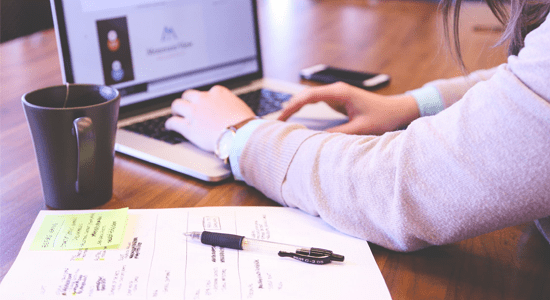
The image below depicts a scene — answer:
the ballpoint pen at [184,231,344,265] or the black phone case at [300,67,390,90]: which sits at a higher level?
the black phone case at [300,67,390,90]

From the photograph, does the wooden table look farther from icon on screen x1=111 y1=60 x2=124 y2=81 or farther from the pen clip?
icon on screen x1=111 y1=60 x2=124 y2=81

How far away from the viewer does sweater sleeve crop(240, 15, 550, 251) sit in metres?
0.44

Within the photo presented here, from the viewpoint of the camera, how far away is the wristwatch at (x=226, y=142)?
669 mm

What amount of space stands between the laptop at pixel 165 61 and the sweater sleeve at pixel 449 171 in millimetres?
176

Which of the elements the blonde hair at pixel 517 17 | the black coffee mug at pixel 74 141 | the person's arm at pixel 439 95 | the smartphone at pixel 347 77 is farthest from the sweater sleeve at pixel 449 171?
the smartphone at pixel 347 77

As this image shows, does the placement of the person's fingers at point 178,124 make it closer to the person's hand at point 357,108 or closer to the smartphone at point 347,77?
the person's hand at point 357,108

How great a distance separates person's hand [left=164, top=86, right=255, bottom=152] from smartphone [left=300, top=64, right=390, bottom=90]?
39 cm

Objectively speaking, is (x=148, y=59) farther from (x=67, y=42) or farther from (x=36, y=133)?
(x=36, y=133)

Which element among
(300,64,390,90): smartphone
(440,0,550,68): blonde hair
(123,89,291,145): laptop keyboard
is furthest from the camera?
(300,64,390,90): smartphone

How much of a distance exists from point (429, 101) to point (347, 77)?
303 mm

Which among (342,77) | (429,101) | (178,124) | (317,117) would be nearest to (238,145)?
(178,124)

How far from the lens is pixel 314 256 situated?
1.59 feet

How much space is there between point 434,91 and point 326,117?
20cm

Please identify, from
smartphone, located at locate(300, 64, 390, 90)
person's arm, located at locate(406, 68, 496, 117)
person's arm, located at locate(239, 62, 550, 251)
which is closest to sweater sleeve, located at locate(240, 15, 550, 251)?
person's arm, located at locate(239, 62, 550, 251)
